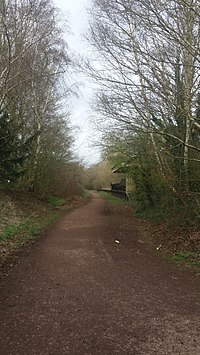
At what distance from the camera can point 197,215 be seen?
10000 millimetres

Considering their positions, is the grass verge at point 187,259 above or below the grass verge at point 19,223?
below

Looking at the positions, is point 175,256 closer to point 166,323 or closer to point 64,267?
point 64,267

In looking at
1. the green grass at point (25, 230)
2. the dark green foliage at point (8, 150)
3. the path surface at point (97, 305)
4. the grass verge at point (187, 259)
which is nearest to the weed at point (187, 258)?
the grass verge at point (187, 259)

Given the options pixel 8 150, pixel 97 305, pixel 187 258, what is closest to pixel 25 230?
pixel 8 150

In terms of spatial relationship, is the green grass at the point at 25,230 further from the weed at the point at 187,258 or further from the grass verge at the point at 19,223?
the weed at the point at 187,258

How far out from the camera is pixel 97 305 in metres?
4.98

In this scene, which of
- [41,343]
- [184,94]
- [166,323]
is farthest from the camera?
[184,94]

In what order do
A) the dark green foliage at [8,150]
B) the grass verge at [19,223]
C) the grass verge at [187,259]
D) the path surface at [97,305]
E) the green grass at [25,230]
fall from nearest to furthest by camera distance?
the path surface at [97,305]
the grass verge at [187,259]
the grass verge at [19,223]
the green grass at [25,230]
the dark green foliage at [8,150]

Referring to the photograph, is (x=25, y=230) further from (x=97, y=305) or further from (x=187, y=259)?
(x=97, y=305)

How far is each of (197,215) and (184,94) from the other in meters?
3.81

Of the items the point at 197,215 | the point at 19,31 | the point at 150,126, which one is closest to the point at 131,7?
the point at 150,126

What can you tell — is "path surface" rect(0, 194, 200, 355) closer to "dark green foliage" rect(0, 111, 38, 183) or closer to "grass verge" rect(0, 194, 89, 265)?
"grass verge" rect(0, 194, 89, 265)

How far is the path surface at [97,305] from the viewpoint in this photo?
3.78 meters

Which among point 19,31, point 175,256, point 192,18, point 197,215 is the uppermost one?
point 19,31
